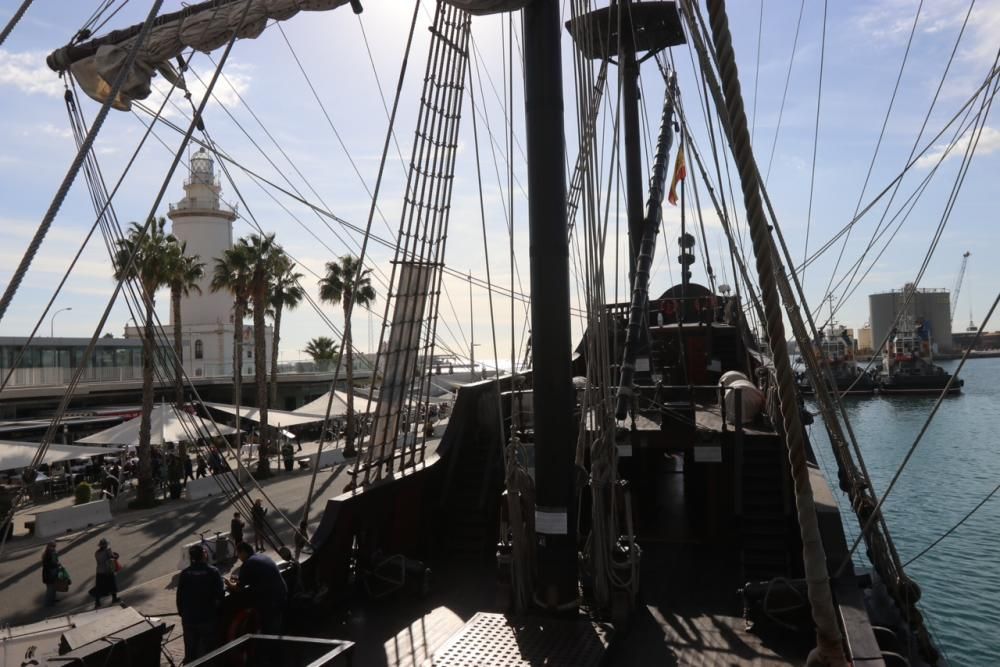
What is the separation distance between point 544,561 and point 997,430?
41.3 m

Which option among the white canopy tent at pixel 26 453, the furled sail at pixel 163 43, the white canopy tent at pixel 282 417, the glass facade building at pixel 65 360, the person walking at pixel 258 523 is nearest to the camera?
the person walking at pixel 258 523

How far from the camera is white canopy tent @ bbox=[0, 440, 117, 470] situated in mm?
17578

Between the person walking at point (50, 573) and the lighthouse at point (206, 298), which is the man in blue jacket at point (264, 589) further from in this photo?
the lighthouse at point (206, 298)

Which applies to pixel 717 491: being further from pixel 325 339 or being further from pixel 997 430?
pixel 325 339

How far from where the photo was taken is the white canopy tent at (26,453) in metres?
17.6

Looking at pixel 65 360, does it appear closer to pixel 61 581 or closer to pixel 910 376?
pixel 61 581

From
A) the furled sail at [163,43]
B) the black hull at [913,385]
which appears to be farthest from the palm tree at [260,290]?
the black hull at [913,385]

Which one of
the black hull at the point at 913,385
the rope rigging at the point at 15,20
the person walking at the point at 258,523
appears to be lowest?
the black hull at the point at 913,385

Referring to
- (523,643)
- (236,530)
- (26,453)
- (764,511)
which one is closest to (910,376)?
(764,511)

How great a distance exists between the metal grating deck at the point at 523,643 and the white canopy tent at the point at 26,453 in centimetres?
1524

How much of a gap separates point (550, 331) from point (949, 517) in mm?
17117

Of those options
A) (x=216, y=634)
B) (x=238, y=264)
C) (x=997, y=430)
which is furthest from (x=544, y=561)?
(x=997, y=430)

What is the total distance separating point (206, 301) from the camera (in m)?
45.6

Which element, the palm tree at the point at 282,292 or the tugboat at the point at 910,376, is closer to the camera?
the palm tree at the point at 282,292
